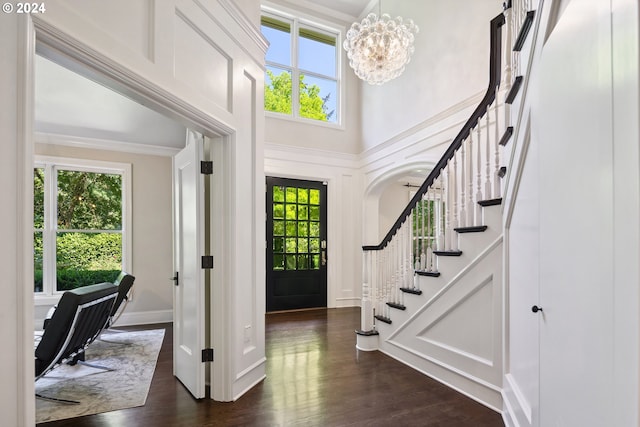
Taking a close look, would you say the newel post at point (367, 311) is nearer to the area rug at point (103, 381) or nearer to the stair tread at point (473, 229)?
the stair tread at point (473, 229)

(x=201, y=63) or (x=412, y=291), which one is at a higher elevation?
(x=201, y=63)

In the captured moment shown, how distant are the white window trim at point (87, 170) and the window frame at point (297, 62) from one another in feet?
8.69

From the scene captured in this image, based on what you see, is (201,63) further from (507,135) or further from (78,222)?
(78,222)

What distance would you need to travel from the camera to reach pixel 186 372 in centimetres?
296

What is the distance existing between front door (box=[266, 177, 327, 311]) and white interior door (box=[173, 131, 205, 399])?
2926mm

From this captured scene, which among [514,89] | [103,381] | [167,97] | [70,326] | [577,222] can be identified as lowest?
[103,381]

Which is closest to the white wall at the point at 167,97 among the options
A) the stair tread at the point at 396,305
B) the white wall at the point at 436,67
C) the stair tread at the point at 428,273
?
the stair tread at the point at 396,305

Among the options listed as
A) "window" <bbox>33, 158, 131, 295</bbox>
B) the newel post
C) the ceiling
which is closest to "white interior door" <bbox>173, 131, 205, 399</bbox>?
the ceiling

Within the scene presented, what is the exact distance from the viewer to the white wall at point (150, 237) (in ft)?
17.2

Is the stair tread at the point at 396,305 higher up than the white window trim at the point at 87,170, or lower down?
lower down

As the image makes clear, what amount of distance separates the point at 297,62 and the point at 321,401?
596cm

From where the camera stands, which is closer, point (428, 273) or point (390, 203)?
point (428, 273)

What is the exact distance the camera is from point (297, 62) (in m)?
6.59

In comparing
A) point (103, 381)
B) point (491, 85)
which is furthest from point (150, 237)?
point (491, 85)
